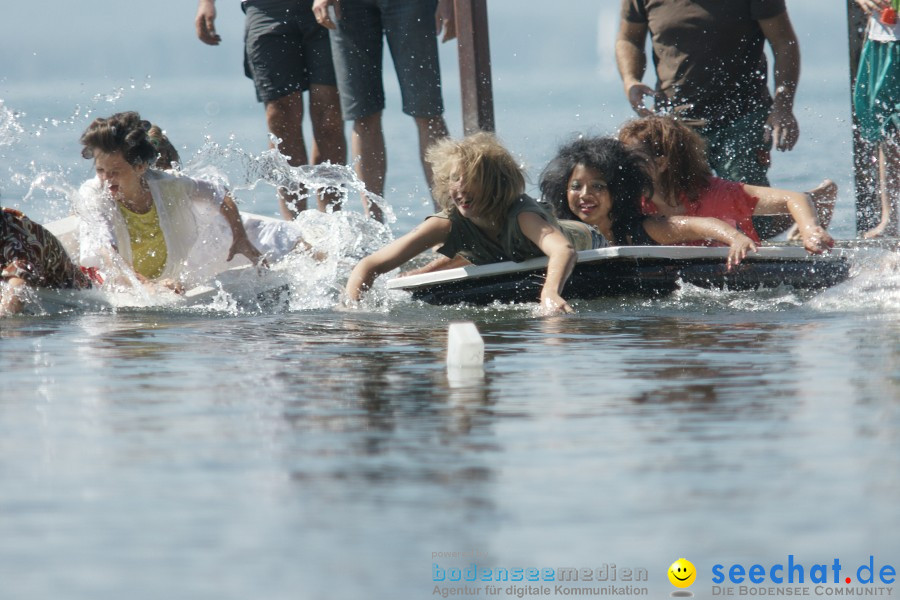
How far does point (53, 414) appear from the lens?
461cm

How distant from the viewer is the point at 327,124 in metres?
9.84

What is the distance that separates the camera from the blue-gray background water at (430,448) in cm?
307

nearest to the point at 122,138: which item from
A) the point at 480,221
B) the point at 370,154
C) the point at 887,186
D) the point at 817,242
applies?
the point at 480,221

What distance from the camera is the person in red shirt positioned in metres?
8.09

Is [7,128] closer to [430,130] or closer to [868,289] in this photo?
[430,130]

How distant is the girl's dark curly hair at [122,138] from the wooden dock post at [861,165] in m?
4.51

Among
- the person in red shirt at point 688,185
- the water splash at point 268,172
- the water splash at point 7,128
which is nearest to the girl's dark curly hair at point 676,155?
the person in red shirt at point 688,185

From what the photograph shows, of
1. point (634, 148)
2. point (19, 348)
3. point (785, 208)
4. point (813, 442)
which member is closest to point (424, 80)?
point (634, 148)

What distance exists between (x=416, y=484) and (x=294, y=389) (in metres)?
1.46

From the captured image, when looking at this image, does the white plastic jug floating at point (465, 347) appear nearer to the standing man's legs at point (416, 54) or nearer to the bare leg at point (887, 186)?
the standing man's legs at point (416, 54)

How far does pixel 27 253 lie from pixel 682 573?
534 cm

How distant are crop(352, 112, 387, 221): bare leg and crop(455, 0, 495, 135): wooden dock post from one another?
1260mm

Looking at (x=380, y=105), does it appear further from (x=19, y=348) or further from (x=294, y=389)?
(x=294, y=389)

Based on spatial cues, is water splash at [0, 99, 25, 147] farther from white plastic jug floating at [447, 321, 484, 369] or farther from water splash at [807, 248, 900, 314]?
water splash at [807, 248, 900, 314]
